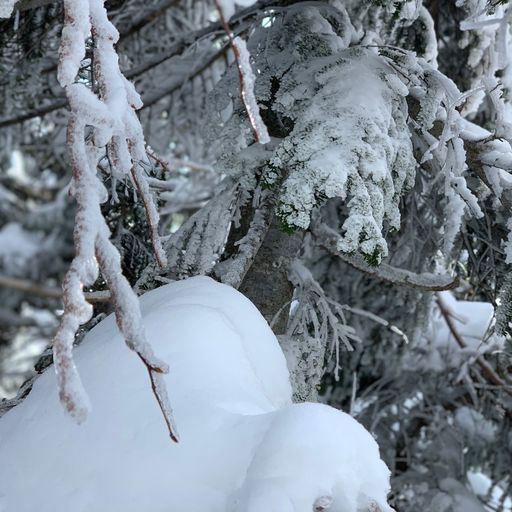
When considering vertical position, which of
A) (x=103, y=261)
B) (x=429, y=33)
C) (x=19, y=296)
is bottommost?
(x=19, y=296)

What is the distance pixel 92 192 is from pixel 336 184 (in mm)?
870

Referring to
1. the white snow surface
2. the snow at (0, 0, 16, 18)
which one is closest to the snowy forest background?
the snow at (0, 0, 16, 18)

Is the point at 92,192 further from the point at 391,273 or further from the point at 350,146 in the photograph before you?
the point at 391,273

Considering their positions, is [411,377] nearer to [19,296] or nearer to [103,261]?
[103,261]

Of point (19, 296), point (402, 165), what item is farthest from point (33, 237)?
point (402, 165)

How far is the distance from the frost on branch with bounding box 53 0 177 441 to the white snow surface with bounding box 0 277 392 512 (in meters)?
0.20

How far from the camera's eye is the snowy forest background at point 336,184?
1.95 m

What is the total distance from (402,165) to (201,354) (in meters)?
0.90

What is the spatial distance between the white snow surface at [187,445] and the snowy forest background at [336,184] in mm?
256

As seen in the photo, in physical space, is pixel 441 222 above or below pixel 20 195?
above

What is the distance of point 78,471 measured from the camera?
5.05ft

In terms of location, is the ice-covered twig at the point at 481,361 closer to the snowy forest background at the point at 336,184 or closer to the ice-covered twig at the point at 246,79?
the snowy forest background at the point at 336,184

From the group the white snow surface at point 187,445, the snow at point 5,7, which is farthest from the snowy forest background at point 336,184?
the white snow surface at point 187,445

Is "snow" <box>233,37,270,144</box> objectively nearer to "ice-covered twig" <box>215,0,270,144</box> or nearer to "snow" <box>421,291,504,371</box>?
"ice-covered twig" <box>215,0,270,144</box>
